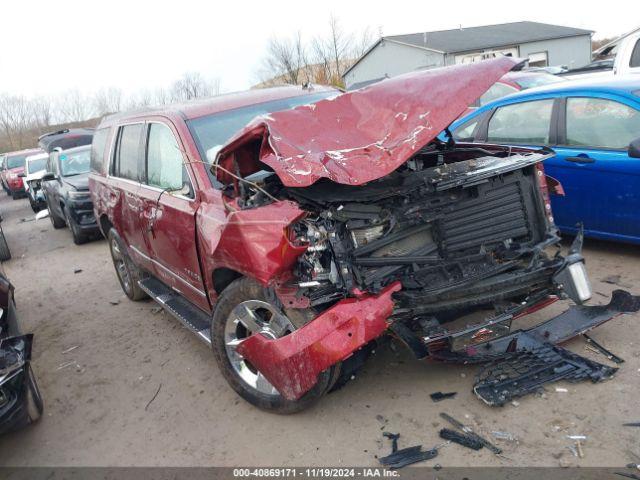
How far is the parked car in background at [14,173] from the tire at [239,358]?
20.0 m

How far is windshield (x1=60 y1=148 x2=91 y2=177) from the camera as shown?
1033 cm

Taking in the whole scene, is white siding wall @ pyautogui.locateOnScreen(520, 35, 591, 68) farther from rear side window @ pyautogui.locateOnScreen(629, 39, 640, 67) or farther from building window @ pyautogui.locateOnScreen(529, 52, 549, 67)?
rear side window @ pyautogui.locateOnScreen(629, 39, 640, 67)

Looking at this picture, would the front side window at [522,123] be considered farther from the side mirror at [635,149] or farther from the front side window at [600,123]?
the side mirror at [635,149]

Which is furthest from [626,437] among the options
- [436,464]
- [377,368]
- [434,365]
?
[377,368]

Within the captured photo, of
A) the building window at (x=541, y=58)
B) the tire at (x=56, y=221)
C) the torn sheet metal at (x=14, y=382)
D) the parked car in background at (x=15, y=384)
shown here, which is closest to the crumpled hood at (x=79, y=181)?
the tire at (x=56, y=221)

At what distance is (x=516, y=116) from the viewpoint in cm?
561

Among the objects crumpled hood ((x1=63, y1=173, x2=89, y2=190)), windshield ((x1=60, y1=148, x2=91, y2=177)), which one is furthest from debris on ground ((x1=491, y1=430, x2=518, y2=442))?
windshield ((x1=60, y1=148, x2=91, y2=177))

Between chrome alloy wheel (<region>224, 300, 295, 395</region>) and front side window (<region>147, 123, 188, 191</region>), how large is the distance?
1096mm

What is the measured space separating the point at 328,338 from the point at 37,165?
17.5 m

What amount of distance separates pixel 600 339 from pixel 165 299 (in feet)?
11.4

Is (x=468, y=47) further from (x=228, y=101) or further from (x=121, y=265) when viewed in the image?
(x=228, y=101)

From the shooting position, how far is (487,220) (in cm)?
331

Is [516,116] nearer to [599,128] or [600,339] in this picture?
[599,128]

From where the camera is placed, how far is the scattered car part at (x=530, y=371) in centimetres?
313
